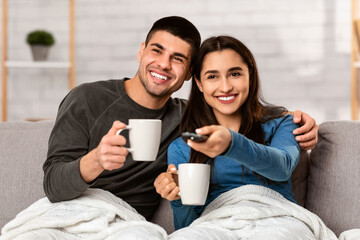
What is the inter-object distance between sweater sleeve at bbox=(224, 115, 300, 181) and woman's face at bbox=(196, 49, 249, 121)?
0.43ft

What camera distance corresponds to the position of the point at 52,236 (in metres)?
1.41

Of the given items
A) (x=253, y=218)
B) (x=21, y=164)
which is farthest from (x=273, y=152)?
(x=21, y=164)

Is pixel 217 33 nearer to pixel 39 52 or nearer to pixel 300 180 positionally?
pixel 39 52

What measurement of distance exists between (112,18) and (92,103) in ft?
7.06

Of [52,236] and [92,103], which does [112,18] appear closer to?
[92,103]

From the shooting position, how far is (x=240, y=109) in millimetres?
1696

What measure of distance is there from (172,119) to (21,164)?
550 mm

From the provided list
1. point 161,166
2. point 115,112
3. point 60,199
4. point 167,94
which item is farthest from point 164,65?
point 60,199

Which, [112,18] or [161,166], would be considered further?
[112,18]

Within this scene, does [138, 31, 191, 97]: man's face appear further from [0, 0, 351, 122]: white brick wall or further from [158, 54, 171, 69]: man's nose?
[0, 0, 351, 122]: white brick wall

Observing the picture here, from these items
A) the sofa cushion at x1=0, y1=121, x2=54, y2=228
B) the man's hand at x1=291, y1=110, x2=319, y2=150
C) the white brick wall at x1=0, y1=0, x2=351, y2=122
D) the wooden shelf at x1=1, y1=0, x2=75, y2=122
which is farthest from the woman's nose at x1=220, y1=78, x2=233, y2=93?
the wooden shelf at x1=1, y1=0, x2=75, y2=122

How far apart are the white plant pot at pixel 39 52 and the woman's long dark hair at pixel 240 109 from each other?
2116mm

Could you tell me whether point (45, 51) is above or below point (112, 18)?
below

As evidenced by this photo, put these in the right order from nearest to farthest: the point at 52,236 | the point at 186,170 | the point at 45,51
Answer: the point at 186,170 < the point at 52,236 < the point at 45,51
